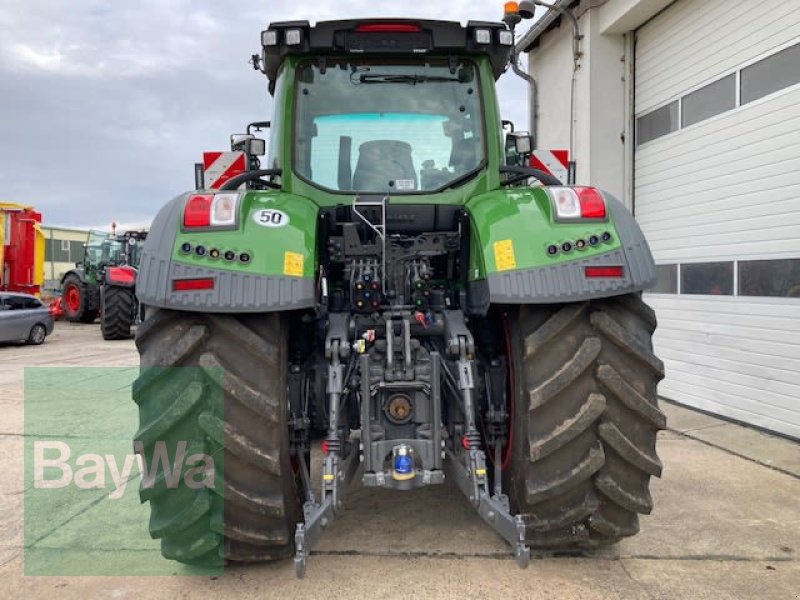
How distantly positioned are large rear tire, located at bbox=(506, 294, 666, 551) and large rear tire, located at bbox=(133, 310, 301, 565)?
3.57 feet

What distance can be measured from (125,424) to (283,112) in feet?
13.3

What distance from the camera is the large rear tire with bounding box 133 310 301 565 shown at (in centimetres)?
263

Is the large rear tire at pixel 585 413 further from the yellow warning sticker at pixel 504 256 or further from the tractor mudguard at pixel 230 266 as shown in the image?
the tractor mudguard at pixel 230 266

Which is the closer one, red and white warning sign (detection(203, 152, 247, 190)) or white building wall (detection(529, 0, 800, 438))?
red and white warning sign (detection(203, 152, 247, 190))

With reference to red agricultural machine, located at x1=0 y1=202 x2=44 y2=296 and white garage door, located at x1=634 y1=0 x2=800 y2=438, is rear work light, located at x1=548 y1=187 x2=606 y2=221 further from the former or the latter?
red agricultural machine, located at x1=0 y1=202 x2=44 y2=296

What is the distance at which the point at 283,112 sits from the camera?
3.53 metres

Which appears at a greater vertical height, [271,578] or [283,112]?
[283,112]

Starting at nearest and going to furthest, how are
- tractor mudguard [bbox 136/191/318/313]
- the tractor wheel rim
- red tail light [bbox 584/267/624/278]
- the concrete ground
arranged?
tractor mudguard [bbox 136/191/318/313] → red tail light [bbox 584/267/624/278] → the concrete ground → the tractor wheel rim

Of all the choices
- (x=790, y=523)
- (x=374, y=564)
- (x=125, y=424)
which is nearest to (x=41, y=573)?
(x=374, y=564)

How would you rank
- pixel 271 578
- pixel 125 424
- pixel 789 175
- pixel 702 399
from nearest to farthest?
pixel 271 578, pixel 789 175, pixel 125 424, pixel 702 399

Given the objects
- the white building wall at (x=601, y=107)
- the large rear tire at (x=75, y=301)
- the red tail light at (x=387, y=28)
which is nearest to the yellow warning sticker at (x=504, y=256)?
the red tail light at (x=387, y=28)

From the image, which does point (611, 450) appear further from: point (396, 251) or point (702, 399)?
point (702, 399)

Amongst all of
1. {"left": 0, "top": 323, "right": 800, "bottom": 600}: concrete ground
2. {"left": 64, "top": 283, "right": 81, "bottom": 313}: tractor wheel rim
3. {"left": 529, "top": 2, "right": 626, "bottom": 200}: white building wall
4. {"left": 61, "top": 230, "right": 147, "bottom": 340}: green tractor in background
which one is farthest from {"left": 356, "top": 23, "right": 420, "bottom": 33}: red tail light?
{"left": 64, "top": 283, "right": 81, "bottom": 313}: tractor wheel rim

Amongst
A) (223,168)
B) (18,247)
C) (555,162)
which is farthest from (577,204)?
(18,247)
